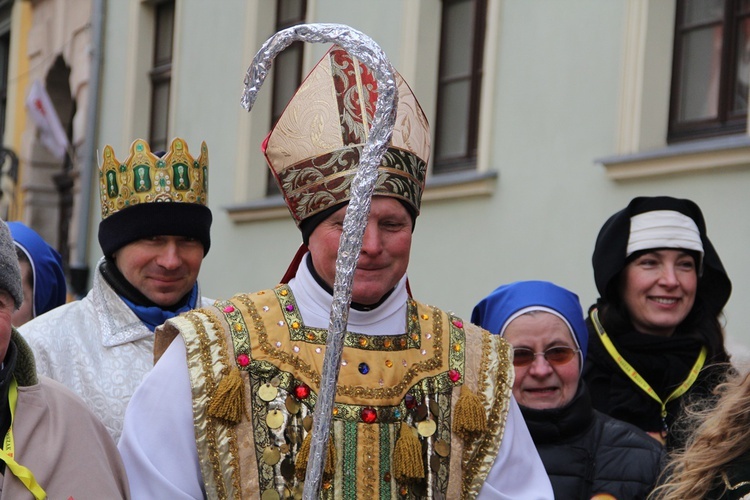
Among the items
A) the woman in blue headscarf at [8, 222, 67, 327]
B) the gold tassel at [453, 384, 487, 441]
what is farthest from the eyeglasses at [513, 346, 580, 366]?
the woman in blue headscarf at [8, 222, 67, 327]

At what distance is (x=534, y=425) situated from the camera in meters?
4.50

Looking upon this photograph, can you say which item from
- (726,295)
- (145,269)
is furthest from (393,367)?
(726,295)

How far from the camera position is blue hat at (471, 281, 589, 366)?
4703 millimetres

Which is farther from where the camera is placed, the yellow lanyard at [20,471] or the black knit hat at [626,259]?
the black knit hat at [626,259]

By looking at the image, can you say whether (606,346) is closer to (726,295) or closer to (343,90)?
(726,295)

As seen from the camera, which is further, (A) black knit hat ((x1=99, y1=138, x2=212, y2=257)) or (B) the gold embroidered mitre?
(A) black knit hat ((x1=99, y1=138, x2=212, y2=257))

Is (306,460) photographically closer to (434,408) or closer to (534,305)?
(434,408)

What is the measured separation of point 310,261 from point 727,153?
4.77 m

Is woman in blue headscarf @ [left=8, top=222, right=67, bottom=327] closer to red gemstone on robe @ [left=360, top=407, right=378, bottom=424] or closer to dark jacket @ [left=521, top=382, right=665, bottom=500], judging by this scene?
dark jacket @ [left=521, top=382, right=665, bottom=500]

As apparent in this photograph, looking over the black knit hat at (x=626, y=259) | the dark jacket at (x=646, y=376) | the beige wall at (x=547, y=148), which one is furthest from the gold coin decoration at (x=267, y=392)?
the beige wall at (x=547, y=148)

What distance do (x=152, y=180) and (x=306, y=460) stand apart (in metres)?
2.01

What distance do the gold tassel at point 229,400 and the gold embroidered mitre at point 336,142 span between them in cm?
44

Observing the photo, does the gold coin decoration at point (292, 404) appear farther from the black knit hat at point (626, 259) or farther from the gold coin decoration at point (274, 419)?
the black knit hat at point (626, 259)

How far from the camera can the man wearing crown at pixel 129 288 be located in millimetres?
4633
